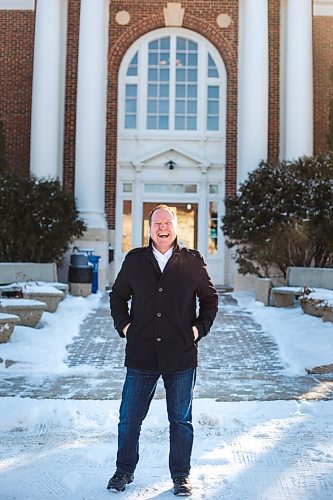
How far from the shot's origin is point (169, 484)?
4031mm

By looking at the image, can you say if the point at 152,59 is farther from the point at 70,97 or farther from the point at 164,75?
the point at 70,97

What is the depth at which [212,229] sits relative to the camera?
60.7 feet

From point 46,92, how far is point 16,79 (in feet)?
5.82

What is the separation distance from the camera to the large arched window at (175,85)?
1847cm

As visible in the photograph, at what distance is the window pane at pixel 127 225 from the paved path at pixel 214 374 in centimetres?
770

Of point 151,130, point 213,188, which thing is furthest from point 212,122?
point 213,188

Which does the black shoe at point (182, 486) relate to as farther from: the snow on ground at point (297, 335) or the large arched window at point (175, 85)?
the large arched window at point (175, 85)

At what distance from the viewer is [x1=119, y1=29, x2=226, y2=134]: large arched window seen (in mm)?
18469

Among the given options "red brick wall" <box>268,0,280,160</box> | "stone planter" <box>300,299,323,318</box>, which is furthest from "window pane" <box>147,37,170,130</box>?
"stone planter" <box>300,299,323,318</box>

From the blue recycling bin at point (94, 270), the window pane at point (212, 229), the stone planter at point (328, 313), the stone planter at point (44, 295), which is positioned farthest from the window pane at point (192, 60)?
the stone planter at point (328, 313)

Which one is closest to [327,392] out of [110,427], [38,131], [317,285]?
[110,427]

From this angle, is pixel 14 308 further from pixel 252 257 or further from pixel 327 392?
pixel 252 257

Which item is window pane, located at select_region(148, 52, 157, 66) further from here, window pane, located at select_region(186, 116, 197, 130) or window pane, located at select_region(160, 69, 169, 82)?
window pane, located at select_region(186, 116, 197, 130)

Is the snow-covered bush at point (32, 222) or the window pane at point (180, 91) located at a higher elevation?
the window pane at point (180, 91)
